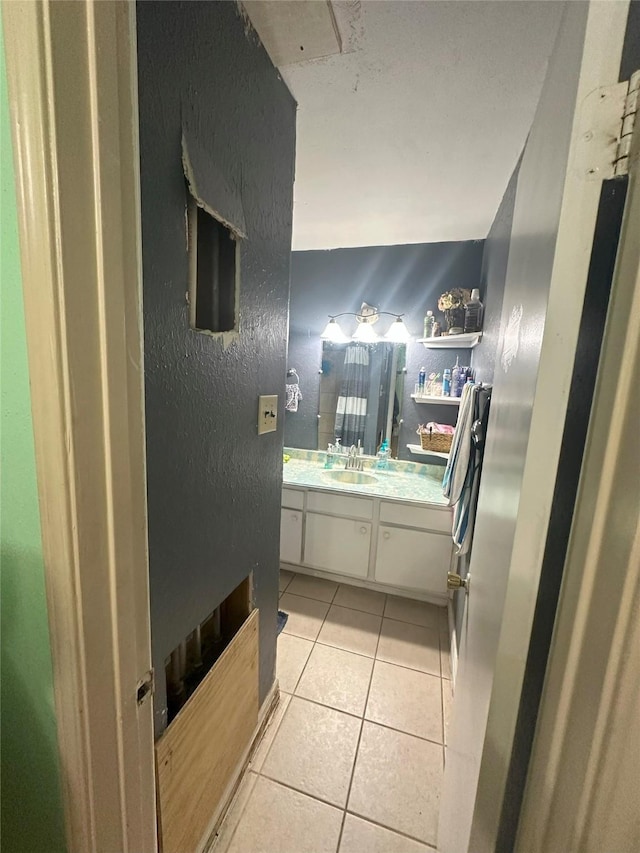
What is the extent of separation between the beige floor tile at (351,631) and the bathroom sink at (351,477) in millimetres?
877

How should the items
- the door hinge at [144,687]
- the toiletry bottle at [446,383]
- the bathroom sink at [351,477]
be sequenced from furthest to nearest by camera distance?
the bathroom sink at [351,477] → the toiletry bottle at [446,383] → the door hinge at [144,687]

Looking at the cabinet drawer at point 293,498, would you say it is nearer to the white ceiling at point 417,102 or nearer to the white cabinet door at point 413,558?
the white cabinet door at point 413,558

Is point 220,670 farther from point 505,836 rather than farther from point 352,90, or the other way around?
point 352,90

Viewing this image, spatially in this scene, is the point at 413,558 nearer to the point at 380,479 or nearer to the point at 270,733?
the point at 380,479

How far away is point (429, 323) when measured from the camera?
7.94 ft

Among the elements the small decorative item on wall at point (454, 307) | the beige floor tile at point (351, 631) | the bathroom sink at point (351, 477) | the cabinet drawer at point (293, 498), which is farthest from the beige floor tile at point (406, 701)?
the small decorative item on wall at point (454, 307)

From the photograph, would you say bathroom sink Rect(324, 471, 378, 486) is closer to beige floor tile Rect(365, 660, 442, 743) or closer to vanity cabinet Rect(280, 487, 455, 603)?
vanity cabinet Rect(280, 487, 455, 603)

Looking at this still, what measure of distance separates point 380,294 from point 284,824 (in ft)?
9.24

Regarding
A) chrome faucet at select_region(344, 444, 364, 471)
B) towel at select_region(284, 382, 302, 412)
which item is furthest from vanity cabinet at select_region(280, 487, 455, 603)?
towel at select_region(284, 382, 302, 412)

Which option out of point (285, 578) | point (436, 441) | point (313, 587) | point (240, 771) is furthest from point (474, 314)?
point (240, 771)

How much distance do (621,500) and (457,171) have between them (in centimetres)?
174

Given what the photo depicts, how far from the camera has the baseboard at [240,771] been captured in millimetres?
1051

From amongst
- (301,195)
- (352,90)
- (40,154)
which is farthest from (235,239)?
(301,195)

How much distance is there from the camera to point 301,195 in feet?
5.87
